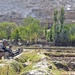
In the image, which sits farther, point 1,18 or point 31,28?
point 1,18

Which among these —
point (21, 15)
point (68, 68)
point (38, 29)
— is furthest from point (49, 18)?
point (68, 68)

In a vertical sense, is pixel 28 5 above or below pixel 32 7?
above

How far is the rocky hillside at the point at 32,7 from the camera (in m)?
101

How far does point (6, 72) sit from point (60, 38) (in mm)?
46688

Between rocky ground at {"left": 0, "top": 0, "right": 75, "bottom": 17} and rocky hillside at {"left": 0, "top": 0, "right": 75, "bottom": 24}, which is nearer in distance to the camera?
rocky hillside at {"left": 0, "top": 0, "right": 75, "bottom": 24}

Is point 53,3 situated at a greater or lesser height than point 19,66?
lesser

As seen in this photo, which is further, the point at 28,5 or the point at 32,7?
the point at 28,5

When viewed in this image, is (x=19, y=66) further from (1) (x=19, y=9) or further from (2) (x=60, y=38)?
(1) (x=19, y=9)

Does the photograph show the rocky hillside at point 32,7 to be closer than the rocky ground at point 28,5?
Yes

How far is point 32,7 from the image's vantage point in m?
109

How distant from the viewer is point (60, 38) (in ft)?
190

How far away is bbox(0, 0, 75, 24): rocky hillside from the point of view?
3984 inches

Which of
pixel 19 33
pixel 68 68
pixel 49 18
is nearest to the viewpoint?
pixel 68 68

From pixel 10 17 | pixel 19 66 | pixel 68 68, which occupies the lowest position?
pixel 10 17
